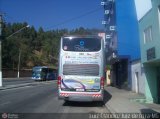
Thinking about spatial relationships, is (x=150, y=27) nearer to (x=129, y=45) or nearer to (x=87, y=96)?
(x=87, y=96)

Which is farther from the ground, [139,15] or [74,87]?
[139,15]

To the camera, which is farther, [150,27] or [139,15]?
[139,15]

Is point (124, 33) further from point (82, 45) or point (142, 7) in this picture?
point (82, 45)

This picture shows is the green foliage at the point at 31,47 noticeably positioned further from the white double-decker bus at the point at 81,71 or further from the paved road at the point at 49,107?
the white double-decker bus at the point at 81,71

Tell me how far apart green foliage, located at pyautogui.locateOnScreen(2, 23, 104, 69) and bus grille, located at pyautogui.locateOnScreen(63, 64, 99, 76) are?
236 feet

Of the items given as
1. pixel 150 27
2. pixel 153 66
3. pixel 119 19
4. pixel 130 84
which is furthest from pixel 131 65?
pixel 150 27

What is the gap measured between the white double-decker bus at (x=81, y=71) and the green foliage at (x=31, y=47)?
7196 centimetres

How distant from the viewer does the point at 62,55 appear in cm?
1928

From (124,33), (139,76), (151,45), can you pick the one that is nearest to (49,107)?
(151,45)

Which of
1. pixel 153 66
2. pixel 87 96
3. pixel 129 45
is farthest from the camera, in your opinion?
pixel 129 45

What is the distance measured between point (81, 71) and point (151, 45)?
5588 millimetres

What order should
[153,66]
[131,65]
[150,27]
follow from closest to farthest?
[150,27] < [153,66] < [131,65]

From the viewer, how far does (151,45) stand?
22000 millimetres

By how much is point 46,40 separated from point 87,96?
124 m
